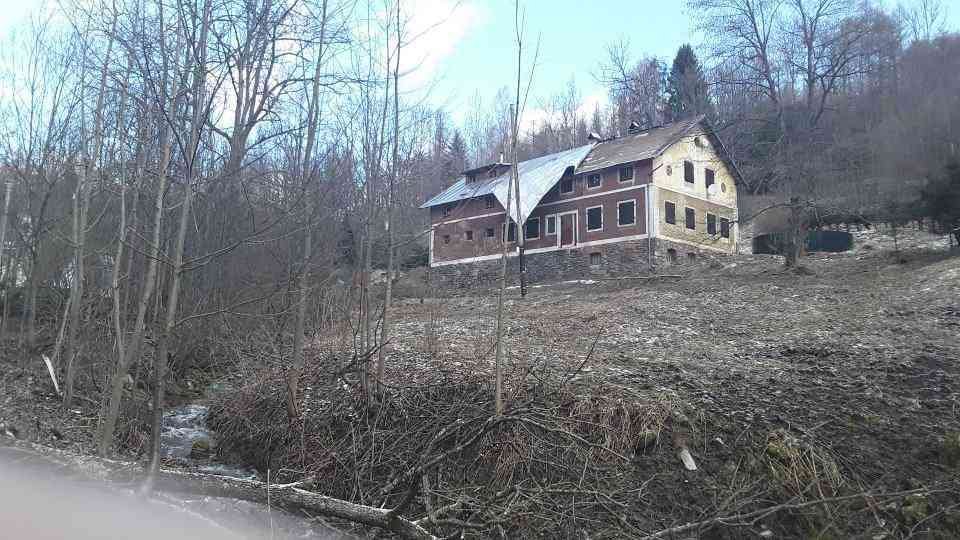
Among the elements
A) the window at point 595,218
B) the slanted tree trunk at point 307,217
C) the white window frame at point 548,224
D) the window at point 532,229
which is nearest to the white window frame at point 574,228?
the white window frame at point 548,224

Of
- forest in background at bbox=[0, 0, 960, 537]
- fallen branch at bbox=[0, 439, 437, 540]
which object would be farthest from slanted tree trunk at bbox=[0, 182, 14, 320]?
fallen branch at bbox=[0, 439, 437, 540]

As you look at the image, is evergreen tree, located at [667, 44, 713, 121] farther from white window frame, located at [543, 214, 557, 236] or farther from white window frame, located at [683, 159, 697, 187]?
white window frame, located at [543, 214, 557, 236]

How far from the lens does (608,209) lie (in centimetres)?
3044

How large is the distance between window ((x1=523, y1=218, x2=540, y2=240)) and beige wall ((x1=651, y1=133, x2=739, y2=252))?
5.83 m

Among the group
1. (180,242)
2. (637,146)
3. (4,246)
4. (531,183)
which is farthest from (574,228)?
(180,242)

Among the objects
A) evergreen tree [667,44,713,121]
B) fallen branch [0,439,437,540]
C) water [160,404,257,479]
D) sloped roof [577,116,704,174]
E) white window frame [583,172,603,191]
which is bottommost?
water [160,404,257,479]

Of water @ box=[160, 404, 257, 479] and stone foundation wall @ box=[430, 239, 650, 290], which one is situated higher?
stone foundation wall @ box=[430, 239, 650, 290]

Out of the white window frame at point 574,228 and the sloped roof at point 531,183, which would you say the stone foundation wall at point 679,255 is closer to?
the white window frame at point 574,228

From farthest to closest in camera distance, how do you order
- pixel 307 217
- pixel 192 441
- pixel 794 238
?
pixel 794 238, pixel 192 441, pixel 307 217

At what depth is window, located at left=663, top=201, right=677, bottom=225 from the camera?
29719 millimetres

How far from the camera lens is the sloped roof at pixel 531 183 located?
30875mm

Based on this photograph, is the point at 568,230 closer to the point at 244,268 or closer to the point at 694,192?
the point at 694,192

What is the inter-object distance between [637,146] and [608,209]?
313 cm

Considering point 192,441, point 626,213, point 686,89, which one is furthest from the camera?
point 686,89
